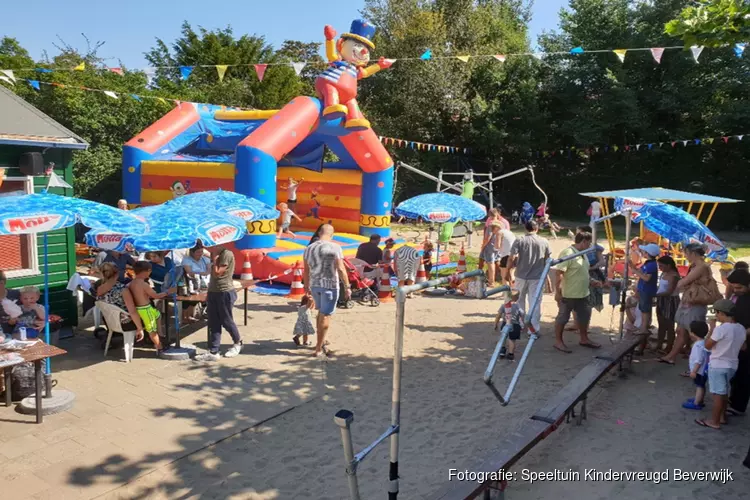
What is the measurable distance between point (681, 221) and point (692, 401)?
3.05m

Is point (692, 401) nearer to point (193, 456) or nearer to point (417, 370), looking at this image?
point (417, 370)

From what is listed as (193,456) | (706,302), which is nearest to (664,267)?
(706,302)

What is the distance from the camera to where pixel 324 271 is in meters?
6.71

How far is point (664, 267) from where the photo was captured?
274 inches

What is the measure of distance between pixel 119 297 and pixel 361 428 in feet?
11.1

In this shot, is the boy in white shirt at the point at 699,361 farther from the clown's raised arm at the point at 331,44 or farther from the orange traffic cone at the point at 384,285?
the clown's raised arm at the point at 331,44

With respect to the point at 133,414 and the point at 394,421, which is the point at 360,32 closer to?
the point at 133,414

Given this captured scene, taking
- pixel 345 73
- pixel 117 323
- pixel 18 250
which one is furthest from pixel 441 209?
pixel 18 250

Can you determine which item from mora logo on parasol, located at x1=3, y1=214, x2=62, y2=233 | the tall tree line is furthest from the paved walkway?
the tall tree line

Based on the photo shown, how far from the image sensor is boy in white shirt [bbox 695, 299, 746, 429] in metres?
5.03

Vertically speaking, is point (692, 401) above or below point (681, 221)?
below

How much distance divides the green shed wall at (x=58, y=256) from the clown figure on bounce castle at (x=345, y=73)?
5459 mm

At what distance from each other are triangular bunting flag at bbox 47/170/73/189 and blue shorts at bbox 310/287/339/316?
3294 mm

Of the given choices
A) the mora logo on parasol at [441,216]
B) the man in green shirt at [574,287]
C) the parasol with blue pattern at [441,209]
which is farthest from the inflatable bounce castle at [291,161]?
the man in green shirt at [574,287]
